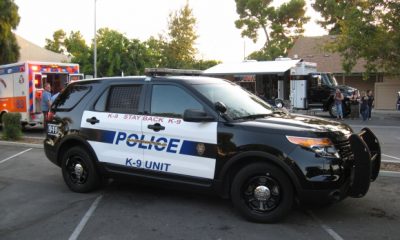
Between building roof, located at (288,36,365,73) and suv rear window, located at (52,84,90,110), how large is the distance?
29.1 metres

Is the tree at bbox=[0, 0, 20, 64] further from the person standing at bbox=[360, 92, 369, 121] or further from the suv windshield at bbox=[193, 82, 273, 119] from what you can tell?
the suv windshield at bbox=[193, 82, 273, 119]

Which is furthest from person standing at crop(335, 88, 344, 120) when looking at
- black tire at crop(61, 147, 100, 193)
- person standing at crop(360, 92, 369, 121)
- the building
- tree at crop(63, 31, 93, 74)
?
tree at crop(63, 31, 93, 74)

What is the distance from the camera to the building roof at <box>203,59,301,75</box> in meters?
23.9

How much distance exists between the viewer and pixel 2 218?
229 inches

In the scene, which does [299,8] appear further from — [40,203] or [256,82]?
[40,203]

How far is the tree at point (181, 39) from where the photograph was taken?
48.1 metres

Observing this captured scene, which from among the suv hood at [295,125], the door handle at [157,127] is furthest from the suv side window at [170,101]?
the suv hood at [295,125]

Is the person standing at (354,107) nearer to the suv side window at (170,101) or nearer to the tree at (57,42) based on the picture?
the suv side window at (170,101)

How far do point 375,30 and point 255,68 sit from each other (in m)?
6.45

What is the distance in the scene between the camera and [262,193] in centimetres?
531

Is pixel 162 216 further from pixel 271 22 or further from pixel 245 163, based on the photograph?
pixel 271 22

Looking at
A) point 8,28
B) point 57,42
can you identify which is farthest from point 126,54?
point 57,42

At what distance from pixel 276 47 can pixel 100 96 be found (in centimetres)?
3951

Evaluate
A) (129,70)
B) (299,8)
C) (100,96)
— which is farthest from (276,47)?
(100,96)
